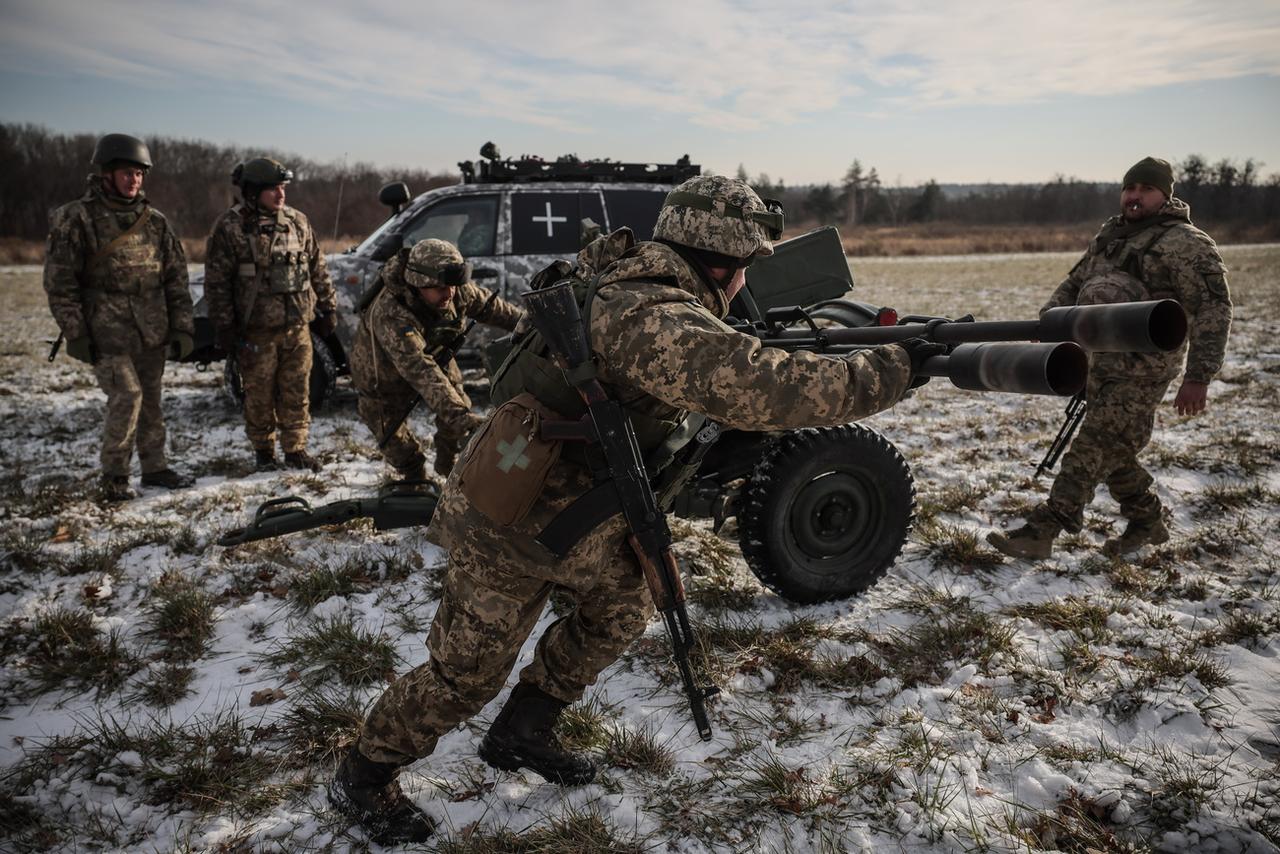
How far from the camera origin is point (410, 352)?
13.3 ft

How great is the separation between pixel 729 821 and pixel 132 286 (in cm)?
496

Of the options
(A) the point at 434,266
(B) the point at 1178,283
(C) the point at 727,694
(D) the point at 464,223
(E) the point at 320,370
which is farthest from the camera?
(D) the point at 464,223

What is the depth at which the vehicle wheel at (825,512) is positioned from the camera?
327 cm

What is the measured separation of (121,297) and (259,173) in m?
1.24

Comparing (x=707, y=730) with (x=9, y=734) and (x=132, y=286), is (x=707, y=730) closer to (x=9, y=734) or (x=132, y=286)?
(x=9, y=734)

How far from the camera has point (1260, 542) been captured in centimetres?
392

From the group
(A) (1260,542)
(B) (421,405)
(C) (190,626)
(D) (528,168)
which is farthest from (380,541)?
(A) (1260,542)

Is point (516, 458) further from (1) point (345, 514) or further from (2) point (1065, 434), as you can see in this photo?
(2) point (1065, 434)

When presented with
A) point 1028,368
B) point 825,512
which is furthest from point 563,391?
point 825,512

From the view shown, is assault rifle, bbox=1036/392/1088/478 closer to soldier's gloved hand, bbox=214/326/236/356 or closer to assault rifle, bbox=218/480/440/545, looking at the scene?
assault rifle, bbox=218/480/440/545

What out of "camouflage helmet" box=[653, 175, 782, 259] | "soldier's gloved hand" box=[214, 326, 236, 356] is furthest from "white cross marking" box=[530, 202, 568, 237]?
"camouflage helmet" box=[653, 175, 782, 259]

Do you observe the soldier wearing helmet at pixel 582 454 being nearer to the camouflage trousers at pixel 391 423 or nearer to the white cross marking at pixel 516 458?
the white cross marking at pixel 516 458

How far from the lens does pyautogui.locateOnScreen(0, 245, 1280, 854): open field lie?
7.39 ft

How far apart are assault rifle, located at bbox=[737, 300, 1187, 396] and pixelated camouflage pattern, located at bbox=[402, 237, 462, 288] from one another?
277cm
